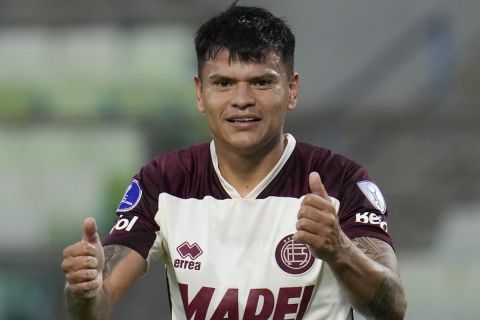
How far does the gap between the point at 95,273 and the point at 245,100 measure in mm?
728

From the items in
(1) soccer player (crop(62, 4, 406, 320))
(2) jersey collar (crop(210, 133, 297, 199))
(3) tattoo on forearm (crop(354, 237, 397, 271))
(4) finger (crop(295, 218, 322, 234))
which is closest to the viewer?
(4) finger (crop(295, 218, 322, 234))

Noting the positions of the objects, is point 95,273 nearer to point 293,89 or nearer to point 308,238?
point 308,238

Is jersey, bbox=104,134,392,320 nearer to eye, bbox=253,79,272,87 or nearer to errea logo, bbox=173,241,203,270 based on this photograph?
errea logo, bbox=173,241,203,270

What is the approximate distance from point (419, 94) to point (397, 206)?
0.77 meters

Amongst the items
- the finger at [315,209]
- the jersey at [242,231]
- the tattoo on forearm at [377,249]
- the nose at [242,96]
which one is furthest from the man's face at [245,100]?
the finger at [315,209]

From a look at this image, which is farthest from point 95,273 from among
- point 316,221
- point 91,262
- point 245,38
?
point 245,38

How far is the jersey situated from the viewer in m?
3.44

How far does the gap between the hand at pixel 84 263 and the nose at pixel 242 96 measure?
628 millimetres

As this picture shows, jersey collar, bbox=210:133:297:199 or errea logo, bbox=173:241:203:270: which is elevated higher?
jersey collar, bbox=210:133:297:199

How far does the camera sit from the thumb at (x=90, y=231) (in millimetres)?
3041

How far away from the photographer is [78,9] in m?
7.77

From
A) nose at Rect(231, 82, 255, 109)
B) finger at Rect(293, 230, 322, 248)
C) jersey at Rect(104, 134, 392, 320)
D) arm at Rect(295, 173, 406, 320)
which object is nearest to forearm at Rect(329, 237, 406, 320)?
arm at Rect(295, 173, 406, 320)

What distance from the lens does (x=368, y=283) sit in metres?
3.13

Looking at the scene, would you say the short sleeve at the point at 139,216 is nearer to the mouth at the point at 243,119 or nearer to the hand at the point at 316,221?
the mouth at the point at 243,119
